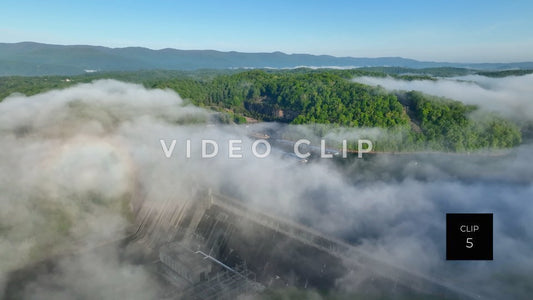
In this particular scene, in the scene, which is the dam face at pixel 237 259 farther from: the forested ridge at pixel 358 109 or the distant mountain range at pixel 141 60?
the distant mountain range at pixel 141 60

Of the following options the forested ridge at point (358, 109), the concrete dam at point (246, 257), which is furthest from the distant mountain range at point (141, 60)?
the concrete dam at point (246, 257)

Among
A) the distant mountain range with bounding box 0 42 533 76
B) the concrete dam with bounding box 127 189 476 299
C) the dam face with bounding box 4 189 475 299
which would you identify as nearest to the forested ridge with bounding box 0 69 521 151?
the concrete dam with bounding box 127 189 476 299

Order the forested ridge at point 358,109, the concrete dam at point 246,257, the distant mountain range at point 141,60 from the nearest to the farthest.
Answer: the concrete dam at point 246,257
the forested ridge at point 358,109
the distant mountain range at point 141,60

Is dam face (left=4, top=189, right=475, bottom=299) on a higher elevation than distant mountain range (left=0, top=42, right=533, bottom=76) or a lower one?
lower

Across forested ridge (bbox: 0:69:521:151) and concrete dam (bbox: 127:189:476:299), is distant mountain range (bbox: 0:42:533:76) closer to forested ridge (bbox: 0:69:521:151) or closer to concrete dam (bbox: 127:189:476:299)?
forested ridge (bbox: 0:69:521:151)

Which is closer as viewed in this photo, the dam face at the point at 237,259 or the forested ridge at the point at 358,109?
the dam face at the point at 237,259

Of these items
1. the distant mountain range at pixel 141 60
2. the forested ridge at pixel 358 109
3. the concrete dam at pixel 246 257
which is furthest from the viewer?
the distant mountain range at pixel 141 60
